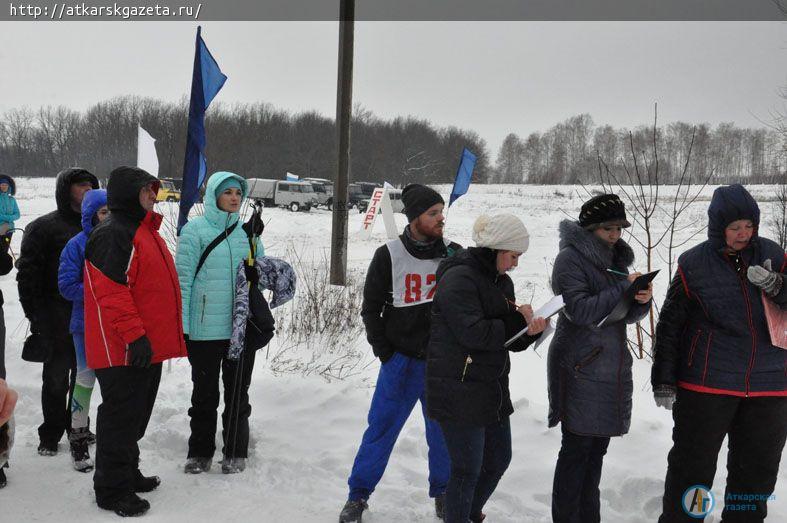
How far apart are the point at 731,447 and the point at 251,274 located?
2.81 m

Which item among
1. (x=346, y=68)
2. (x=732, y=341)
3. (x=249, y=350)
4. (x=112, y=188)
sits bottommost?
(x=249, y=350)

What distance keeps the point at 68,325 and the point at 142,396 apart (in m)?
1.03

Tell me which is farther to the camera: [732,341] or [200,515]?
[200,515]

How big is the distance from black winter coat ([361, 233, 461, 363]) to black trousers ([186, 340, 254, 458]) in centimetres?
96

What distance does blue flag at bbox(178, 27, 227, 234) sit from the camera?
543 cm

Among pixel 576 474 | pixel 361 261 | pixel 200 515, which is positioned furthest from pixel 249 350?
pixel 361 261

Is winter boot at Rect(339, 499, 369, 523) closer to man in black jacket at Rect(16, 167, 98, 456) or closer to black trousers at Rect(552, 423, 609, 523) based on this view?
black trousers at Rect(552, 423, 609, 523)

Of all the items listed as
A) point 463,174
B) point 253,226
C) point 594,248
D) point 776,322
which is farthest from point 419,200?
point 463,174

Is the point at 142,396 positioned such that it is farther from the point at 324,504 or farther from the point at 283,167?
the point at 283,167

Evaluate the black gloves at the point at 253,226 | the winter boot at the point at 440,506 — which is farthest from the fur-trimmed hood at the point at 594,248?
the black gloves at the point at 253,226

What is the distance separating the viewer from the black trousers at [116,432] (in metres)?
3.30

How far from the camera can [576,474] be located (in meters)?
3.03

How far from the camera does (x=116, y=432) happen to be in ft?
10.9

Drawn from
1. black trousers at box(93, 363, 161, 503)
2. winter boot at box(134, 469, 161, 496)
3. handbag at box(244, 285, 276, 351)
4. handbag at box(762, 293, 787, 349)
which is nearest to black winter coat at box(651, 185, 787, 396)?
handbag at box(762, 293, 787, 349)
